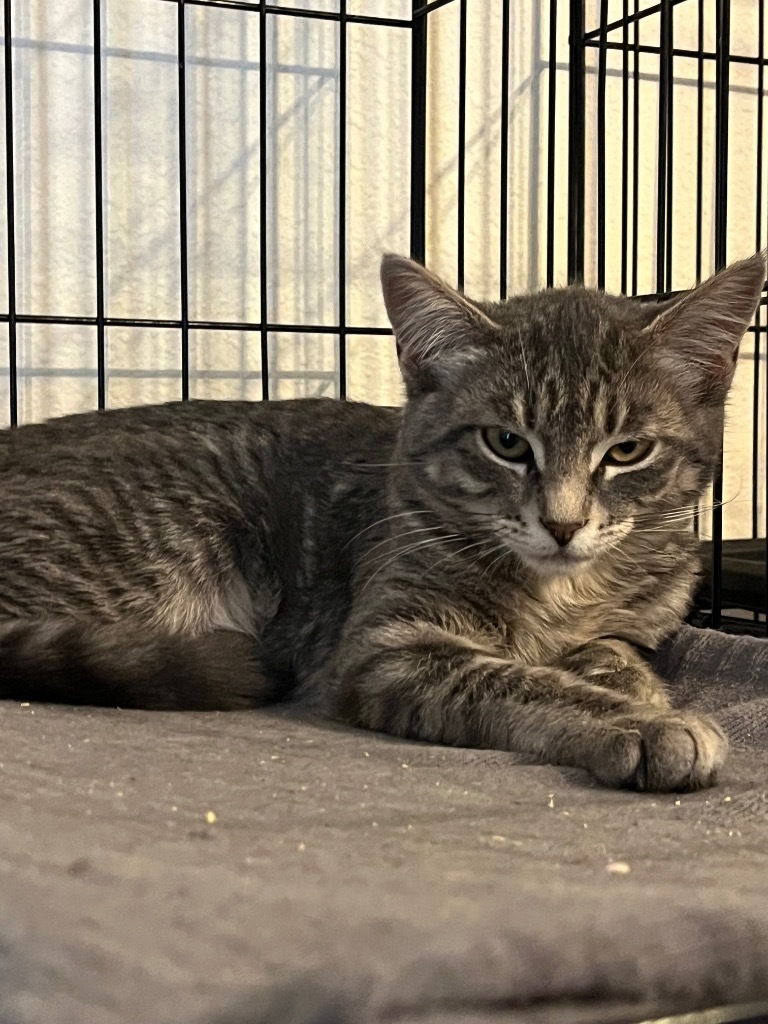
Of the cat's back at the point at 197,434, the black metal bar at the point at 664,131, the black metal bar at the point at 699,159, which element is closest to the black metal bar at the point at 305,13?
the black metal bar at the point at 699,159

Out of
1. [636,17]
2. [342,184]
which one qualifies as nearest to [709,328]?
[636,17]

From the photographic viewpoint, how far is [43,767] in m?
1.11

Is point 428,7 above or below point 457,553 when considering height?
above

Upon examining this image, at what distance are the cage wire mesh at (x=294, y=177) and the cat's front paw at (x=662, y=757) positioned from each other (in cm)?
117

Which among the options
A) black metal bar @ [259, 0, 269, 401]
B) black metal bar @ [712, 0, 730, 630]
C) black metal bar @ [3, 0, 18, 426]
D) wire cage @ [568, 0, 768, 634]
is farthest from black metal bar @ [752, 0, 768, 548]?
black metal bar @ [3, 0, 18, 426]

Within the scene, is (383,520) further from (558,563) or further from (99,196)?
(99,196)

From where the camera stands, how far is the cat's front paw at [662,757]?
107cm

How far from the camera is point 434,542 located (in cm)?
156

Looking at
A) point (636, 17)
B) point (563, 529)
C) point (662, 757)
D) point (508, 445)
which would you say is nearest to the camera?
point (662, 757)

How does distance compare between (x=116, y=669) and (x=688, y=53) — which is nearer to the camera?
(x=116, y=669)

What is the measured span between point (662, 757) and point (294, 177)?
204cm

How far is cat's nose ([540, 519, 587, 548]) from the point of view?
1.34 metres

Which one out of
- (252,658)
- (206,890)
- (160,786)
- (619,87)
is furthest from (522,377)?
(619,87)

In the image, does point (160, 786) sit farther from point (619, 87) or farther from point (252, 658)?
point (619, 87)
